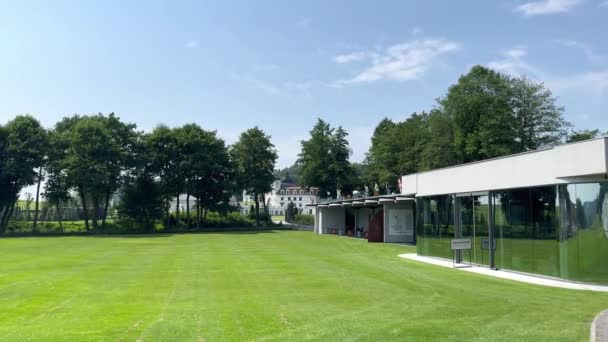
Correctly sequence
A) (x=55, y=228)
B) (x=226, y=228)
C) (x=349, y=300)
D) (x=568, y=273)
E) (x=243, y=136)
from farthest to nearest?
(x=243, y=136)
(x=226, y=228)
(x=55, y=228)
(x=568, y=273)
(x=349, y=300)

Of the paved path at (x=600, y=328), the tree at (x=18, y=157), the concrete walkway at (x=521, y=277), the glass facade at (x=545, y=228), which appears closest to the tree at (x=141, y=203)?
the tree at (x=18, y=157)

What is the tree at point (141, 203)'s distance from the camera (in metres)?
73.1

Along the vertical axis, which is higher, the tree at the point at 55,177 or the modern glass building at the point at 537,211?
the tree at the point at 55,177

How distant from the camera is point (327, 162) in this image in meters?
87.1

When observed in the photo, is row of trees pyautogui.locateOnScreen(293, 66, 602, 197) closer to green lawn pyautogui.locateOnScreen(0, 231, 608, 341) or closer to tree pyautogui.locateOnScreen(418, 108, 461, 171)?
tree pyautogui.locateOnScreen(418, 108, 461, 171)

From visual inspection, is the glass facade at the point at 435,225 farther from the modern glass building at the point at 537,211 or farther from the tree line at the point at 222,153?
the tree line at the point at 222,153

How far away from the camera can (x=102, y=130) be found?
68.6 meters

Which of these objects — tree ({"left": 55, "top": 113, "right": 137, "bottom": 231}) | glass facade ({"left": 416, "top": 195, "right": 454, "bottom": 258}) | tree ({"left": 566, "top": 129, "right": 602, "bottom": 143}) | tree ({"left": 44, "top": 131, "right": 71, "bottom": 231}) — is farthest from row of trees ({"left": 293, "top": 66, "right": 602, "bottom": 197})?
tree ({"left": 44, "top": 131, "right": 71, "bottom": 231})

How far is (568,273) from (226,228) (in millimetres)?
64963

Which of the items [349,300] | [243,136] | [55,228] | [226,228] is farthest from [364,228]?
[349,300]

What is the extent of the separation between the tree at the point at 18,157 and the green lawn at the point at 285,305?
48.6 metres

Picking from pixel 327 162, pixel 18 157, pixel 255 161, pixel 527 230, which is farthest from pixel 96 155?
pixel 527 230

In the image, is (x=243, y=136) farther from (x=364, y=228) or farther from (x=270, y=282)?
(x=270, y=282)

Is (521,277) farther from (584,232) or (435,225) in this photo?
(435,225)
